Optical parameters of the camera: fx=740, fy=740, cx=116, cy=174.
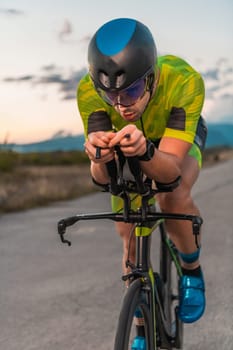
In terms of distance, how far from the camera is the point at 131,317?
9.50 feet

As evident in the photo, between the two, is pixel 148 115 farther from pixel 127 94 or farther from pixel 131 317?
pixel 131 317

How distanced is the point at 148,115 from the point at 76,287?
126 inches

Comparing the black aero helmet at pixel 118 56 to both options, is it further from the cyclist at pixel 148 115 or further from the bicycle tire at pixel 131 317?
the bicycle tire at pixel 131 317

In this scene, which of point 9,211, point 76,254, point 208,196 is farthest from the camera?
point 208,196

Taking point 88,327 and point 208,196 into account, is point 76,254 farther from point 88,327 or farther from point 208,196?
point 208,196

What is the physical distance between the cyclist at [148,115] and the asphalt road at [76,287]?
117 centimetres

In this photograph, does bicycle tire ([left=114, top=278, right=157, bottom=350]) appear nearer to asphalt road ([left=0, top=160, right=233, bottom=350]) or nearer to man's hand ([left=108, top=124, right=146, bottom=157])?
man's hand ([left=108, top=124, right=146, bottom=157])

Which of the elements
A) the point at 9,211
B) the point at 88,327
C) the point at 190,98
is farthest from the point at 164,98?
the point at 9,211

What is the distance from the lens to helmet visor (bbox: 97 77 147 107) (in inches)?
112

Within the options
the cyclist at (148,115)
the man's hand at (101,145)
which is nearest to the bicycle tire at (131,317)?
the cyclist at (148,115)

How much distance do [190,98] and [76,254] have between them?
16.2 feet

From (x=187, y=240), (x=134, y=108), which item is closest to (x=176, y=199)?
(x=187, y=240)

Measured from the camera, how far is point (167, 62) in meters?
3.60

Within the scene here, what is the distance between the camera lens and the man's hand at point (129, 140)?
8.42 feet
